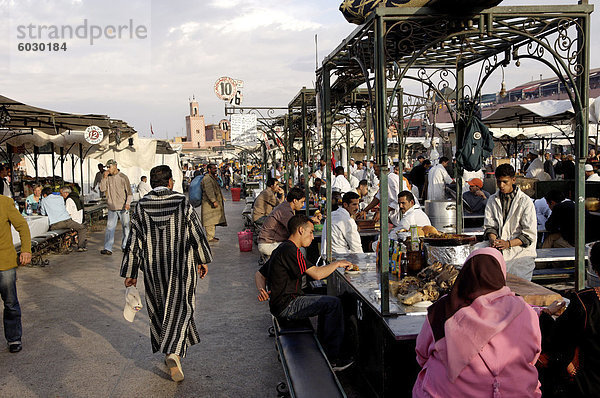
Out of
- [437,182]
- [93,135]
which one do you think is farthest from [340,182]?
[93,135]

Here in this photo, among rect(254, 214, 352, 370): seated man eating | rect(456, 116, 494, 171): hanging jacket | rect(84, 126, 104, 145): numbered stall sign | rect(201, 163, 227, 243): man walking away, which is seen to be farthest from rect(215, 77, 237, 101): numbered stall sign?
rect(254, 214, 352, 370): seated man eating

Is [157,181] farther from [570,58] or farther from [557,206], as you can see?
[557,206]

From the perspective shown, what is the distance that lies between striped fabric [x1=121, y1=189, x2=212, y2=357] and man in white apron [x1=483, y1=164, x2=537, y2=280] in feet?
10.2

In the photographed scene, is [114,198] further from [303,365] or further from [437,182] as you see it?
[303,365]

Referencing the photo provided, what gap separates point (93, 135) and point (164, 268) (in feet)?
33.4

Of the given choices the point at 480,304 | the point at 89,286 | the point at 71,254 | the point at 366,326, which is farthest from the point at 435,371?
the point at 71,254

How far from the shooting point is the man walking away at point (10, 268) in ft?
17.8

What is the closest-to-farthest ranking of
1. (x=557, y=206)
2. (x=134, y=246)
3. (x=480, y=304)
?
(x=480, y=304) → (x=134, y=246) → (x=557, y=206)

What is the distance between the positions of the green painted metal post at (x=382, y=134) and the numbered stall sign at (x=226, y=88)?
45.6 ft

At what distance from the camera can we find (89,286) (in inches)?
339

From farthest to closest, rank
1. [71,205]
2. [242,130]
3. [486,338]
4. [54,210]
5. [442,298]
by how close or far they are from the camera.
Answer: [242,130] → [71,205] → [54,210] → [442,298] → [486,338]

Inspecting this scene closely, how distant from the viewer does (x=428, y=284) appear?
4.08m

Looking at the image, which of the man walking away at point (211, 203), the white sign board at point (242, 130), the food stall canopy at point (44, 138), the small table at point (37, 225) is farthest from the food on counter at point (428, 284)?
the food stall canopy at point (44, 138)

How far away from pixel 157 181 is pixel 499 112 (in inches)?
430
